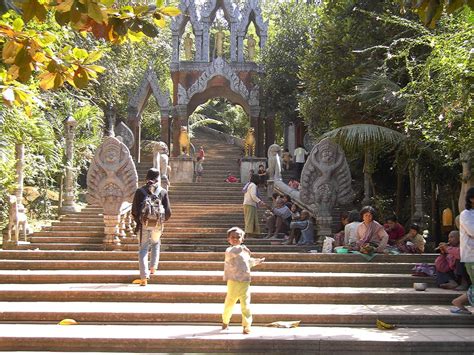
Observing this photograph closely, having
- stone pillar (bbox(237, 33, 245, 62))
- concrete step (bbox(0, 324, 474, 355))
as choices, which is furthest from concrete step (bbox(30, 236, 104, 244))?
stone pillar (bbox(237, 33, 245, 62))

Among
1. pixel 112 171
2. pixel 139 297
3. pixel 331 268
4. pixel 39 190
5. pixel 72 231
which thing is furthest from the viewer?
pixel 39 190

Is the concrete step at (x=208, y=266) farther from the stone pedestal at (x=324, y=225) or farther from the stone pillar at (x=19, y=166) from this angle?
the stone pillar at (x=19, y=166)

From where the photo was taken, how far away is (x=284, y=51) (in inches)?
1053

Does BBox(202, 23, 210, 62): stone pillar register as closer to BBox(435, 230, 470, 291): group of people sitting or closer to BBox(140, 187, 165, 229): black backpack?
BBox(140, 187, 165, 229): black backpack

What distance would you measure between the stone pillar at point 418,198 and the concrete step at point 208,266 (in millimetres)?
4476

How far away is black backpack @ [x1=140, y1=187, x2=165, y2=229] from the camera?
8.88 meters

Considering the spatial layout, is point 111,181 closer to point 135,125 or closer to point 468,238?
point 468,238

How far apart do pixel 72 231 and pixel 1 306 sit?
20.0ft

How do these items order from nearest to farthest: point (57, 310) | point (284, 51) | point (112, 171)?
point (57, 310), point (112, 171), point (284, 51)

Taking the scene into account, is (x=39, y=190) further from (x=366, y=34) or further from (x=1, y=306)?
(x=1, y=306)

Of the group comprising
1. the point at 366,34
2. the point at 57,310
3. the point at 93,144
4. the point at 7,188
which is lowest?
the point at 57,310

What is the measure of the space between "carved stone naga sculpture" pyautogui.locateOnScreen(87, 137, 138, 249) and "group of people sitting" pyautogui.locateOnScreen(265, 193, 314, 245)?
3110 millimetres

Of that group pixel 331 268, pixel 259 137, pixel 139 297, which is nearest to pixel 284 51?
pixel 259 137

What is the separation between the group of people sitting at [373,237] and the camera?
1032 cm
